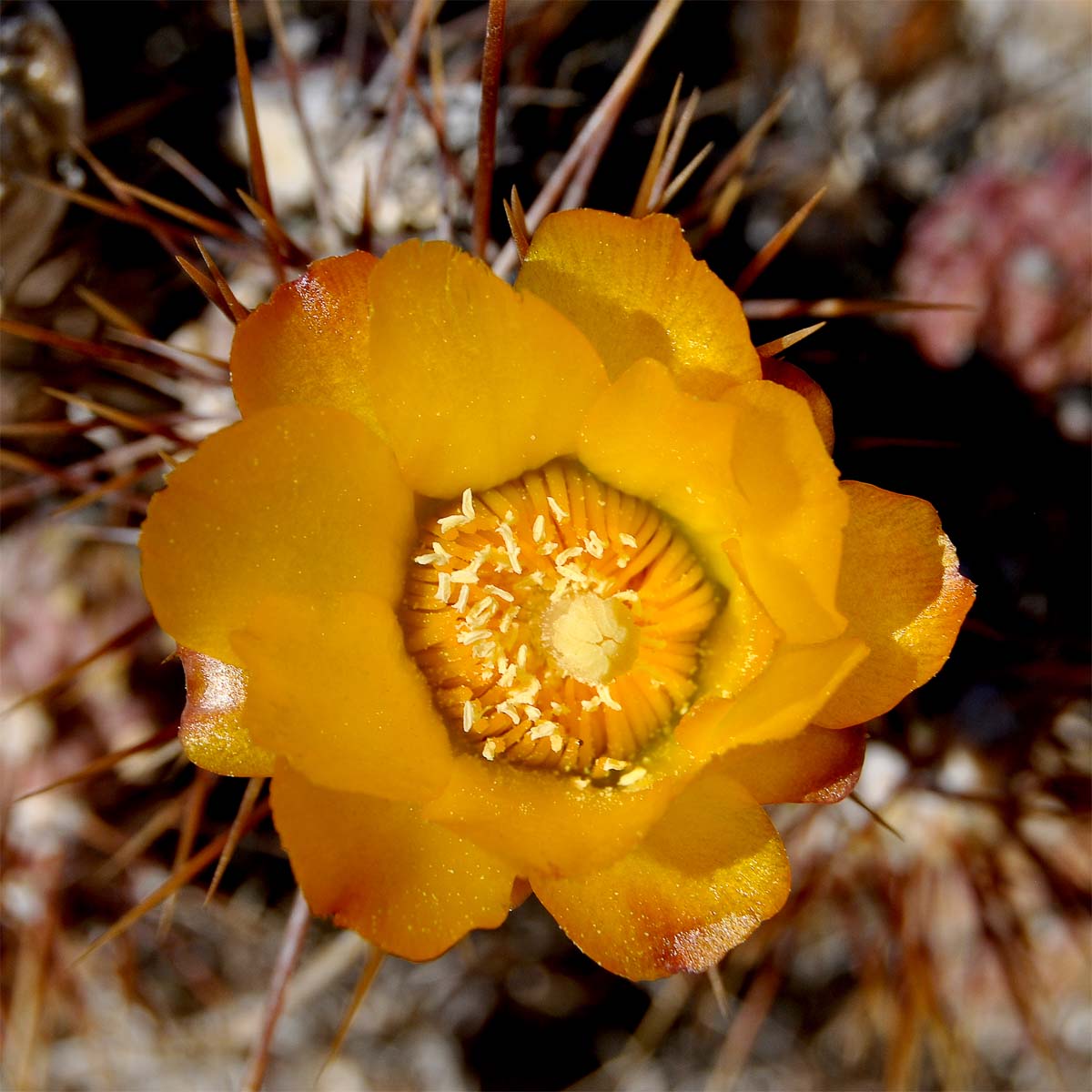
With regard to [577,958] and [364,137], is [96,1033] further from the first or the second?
[364,137]

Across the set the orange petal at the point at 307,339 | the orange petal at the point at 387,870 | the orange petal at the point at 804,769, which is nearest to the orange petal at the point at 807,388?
the orange petal at the point at 804,769

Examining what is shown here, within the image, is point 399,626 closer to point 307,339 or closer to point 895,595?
point 307,339

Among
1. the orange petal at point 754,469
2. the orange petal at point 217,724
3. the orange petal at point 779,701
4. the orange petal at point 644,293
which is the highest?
the orange petal at point 644,293

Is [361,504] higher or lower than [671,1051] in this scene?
higher

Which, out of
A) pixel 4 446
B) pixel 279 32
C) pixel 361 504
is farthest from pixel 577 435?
pixel 4 446

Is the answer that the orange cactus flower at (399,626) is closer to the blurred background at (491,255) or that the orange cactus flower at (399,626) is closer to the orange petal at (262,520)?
the orange petal at (262,520)

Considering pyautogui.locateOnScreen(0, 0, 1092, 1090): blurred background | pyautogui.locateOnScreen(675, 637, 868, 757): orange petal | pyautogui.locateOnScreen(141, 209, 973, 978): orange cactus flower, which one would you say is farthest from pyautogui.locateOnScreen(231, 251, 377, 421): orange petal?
pyautogui.locateOnScreen(675, 637, 868, 757): orange petal

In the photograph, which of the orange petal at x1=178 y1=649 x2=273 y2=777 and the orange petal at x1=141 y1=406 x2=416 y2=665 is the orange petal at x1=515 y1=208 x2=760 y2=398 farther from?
the orange petal at x1=178 y1=649 x2=273 y2=777
